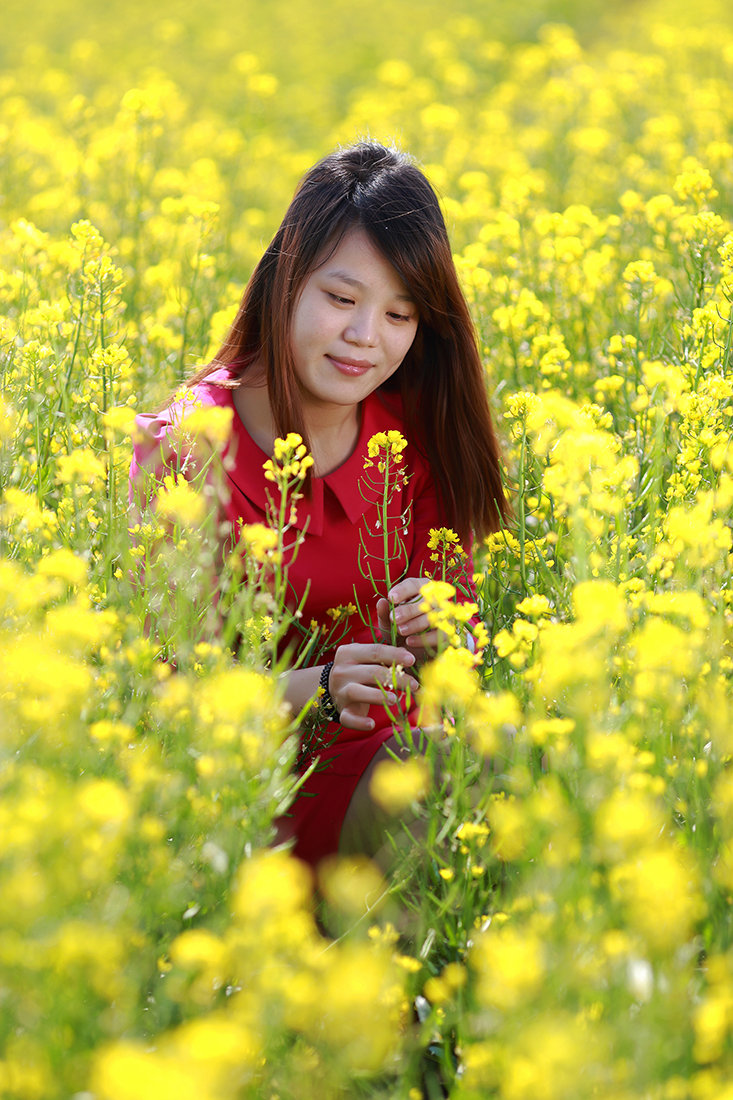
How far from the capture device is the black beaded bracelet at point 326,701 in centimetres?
195

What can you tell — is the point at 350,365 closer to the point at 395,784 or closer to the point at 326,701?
the point at 326,701

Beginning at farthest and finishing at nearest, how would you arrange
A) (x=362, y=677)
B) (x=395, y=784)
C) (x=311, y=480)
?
(x=311, y=480) < (x=362, y=677) < (x=395, y=784)

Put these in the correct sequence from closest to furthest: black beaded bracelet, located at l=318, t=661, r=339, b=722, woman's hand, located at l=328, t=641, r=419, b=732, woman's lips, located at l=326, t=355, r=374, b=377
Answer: woman's hand, located at l=328, t=641, r=419, b=732, black beaded bracelet, located at l=318, t=661, r=339, b=722, woman's lips, located at l=326, t=355, r=374, b=377

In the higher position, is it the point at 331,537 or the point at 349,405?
the point at 349,405

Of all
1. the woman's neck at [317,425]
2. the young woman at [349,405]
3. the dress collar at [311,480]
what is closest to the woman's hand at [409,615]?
the young woman at [349,405]

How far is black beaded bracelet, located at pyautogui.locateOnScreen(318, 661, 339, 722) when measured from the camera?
1954 millimetres

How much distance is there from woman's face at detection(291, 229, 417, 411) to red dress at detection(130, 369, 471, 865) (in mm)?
209

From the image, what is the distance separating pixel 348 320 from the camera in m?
2.03

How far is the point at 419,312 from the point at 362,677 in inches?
31.8

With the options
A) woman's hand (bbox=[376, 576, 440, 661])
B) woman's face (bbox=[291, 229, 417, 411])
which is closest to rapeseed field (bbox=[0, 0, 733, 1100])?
woman's hand (bbox=[376, 576, 440, 661])

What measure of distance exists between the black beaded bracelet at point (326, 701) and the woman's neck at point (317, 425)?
47cm

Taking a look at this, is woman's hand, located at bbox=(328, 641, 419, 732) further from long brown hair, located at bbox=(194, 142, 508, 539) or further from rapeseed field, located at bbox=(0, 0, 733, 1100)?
long brown hair, located at bbox=(194, 142, 508, 539)

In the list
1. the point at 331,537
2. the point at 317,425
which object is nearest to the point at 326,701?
the point at 331,537

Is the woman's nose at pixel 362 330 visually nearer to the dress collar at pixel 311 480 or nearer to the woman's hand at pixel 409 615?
the dress collar at pixel 311 480
